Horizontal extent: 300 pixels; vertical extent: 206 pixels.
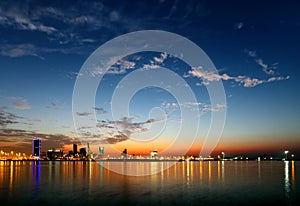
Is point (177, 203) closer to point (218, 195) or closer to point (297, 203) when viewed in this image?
point (218, 195)

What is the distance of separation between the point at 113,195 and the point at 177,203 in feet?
34.2

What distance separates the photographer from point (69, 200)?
3481cm

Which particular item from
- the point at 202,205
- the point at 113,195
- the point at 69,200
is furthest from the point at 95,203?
the point at 202,205

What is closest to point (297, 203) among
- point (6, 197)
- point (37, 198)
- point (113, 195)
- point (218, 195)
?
→ point (218, 195)

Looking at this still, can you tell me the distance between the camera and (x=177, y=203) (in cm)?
3334

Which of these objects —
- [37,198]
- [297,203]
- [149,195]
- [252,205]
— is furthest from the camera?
[149,195]

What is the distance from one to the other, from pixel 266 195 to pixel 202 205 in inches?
540

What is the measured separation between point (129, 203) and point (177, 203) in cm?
560

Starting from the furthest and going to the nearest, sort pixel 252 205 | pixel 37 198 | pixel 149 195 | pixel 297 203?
pixel 149 195 < pixel 37 198 < pixel 297 203 < pixel 252 205

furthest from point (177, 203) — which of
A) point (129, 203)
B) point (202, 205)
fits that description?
point (129, 203)

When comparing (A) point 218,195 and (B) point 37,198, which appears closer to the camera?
(B) point 37,198

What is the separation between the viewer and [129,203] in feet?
109

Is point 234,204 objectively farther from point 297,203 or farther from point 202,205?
point 297,203

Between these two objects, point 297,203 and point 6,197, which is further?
point 6,197
